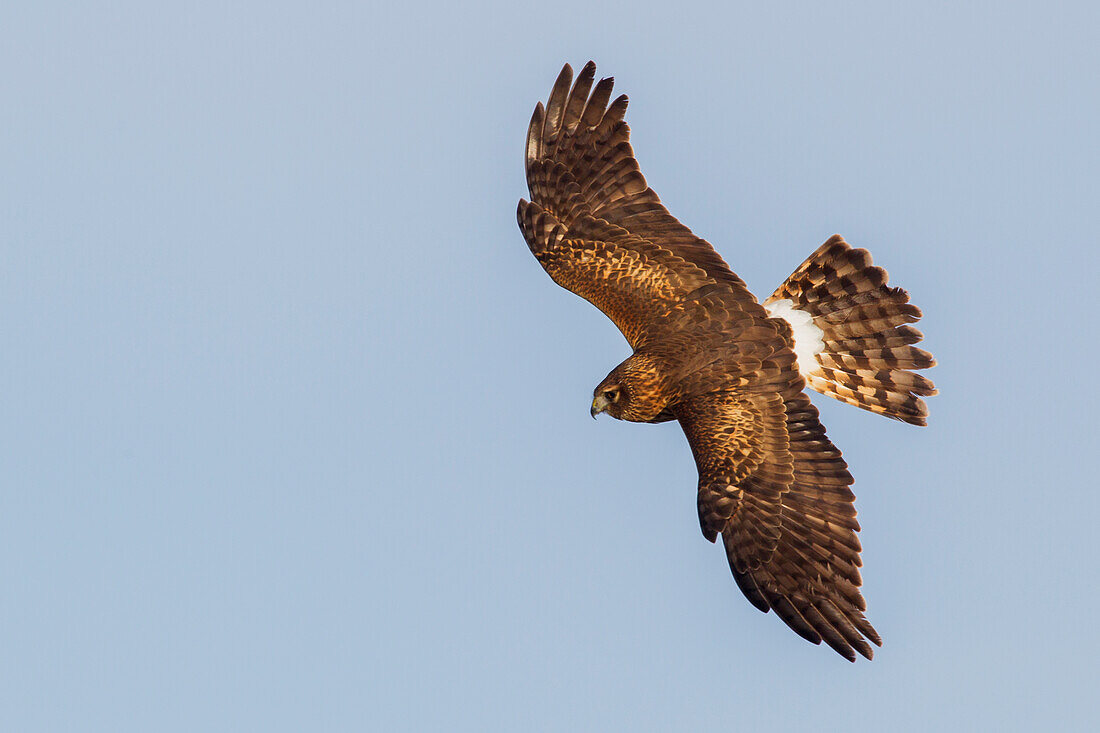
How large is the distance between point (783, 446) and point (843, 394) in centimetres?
138

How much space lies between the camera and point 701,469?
1383 centimetres

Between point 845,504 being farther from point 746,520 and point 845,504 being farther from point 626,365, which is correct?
point 626,365

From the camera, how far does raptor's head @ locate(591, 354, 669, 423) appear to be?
14.1 m

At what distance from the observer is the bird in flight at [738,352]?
44.3 feet

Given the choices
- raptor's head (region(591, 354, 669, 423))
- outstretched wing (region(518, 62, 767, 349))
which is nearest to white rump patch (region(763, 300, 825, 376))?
outstretched wing (region(518, 62, 767, 349))

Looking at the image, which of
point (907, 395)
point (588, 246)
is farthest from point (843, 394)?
point (588, 246)

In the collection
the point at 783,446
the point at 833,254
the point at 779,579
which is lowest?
the point at 779,579

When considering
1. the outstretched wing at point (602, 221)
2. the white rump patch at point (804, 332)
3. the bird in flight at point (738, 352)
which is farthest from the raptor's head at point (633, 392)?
the white rump patch at point (804, 332)

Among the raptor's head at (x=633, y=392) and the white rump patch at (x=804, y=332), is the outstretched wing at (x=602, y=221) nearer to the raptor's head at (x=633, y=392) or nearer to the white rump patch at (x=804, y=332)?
the raptor's head at (x=633, y=392)

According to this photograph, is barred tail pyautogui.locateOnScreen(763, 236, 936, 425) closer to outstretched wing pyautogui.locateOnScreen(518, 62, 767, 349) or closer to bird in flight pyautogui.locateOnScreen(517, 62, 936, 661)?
bird in flight pyautogui.locateOnScreen(517, 62, 936, 661)

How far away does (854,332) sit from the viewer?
14688 millimetres

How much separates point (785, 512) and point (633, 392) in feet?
5.63

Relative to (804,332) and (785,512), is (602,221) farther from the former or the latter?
(785,512)

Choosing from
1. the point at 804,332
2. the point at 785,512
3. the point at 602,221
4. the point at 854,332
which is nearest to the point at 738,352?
the point at 804,332
